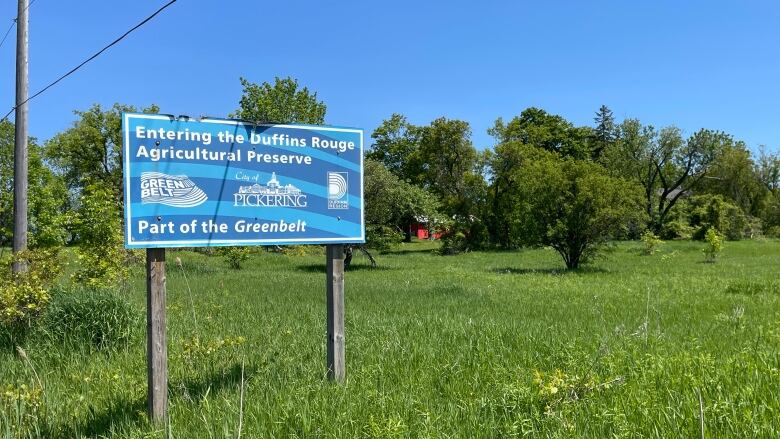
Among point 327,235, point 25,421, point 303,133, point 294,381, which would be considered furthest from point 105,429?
point 303,133

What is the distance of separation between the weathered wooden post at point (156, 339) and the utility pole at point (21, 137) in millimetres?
9470

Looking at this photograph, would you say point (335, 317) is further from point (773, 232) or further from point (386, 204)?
point (773, 232)

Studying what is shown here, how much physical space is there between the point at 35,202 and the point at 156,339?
35.1 m

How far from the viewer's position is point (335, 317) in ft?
16.6

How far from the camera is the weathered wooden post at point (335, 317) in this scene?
5.02 metres

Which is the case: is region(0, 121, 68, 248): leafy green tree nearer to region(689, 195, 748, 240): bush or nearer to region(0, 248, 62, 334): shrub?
region(0, 248, 62, 334): shrub

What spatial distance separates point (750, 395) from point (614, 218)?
68.2 feet

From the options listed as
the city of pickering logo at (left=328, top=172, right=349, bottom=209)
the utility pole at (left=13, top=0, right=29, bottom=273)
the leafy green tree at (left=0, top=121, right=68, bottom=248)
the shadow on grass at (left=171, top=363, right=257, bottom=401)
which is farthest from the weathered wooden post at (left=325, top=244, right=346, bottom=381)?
the leafy green tree at (left=0, top=121, right=68, bottom=248)

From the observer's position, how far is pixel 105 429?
4258 millimetres

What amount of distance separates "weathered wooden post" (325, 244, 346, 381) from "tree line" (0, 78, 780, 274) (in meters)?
6.84

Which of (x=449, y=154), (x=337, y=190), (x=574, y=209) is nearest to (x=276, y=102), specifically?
(x=449, y=154)

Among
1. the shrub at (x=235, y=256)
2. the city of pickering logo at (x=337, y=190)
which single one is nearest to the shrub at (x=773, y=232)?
the shrub at (x=235, y=256)

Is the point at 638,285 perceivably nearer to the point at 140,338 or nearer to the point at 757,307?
the point at 757,307

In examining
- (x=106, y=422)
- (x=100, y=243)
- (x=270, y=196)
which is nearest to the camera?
(x=106, y=422)
